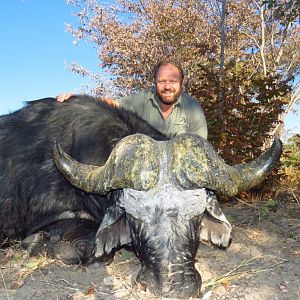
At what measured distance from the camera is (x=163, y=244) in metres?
2.79

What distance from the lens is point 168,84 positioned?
482 cm

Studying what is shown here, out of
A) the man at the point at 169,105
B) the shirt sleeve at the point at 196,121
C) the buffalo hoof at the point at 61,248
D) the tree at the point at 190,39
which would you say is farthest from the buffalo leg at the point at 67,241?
the tree at the point at 190,39

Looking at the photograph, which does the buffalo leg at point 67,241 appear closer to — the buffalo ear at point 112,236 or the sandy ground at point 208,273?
the sandy ground at point 208,273

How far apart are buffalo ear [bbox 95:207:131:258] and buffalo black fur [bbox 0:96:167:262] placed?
281 millimetres

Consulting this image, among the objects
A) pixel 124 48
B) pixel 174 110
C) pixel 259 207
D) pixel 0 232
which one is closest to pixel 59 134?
pixel 0 232

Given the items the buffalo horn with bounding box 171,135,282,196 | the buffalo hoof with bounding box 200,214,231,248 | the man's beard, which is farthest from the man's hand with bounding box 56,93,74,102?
the buffalo hoof with bounding box 200,214,231,248

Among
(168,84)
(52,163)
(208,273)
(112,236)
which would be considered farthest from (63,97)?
(208,273)

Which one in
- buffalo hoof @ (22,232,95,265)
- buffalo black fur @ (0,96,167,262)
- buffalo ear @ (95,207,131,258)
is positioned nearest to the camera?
buffalo ear @ (95,207,131,258)

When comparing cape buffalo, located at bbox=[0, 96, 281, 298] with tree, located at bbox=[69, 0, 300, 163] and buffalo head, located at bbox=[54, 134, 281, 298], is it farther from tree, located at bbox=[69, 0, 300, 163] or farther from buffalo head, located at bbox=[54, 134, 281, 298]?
tree, located at bbox=[69, 0, 300, 163]

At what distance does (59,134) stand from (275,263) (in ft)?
7.05

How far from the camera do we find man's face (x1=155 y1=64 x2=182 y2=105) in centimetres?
481

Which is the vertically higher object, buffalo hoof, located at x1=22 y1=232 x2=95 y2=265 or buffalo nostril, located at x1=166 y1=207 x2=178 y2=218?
buffalo nostril, located at x1=166 y1=207 x2=178 y2=218

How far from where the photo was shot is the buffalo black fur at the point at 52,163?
3.76 meters

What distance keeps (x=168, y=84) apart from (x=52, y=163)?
1.59 metres
